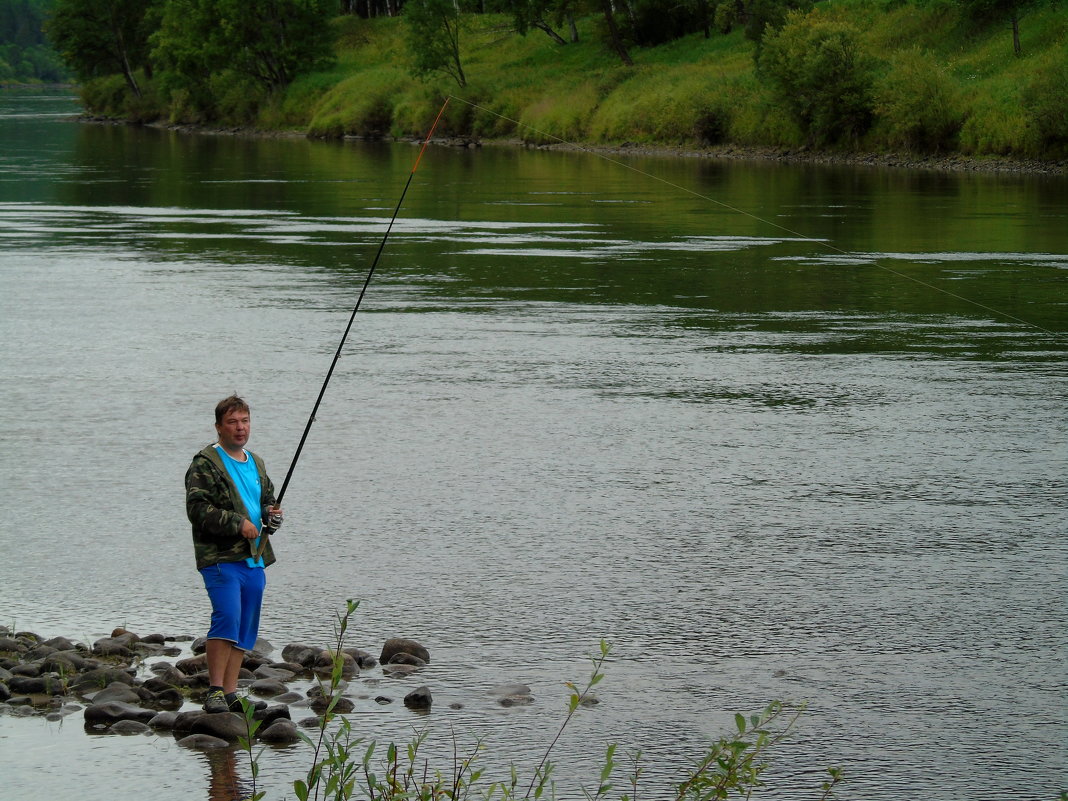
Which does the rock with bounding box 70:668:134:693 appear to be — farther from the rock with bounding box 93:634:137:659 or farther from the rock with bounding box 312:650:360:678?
the rock with bounding box 312:650:360:678

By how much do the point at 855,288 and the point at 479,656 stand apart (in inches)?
524

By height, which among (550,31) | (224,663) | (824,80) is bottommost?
(224,663)

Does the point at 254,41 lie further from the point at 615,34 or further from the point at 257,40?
the point at 615,34

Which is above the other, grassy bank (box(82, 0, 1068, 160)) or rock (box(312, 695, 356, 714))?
grassy bank (box(82, 0, 1068, 160))

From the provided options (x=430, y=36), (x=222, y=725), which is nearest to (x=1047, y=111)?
(x=430, y=36)

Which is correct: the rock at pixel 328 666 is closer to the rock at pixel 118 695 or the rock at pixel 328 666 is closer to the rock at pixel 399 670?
the rock at pixel 399 670

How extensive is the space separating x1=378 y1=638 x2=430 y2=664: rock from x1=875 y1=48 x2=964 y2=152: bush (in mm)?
40734

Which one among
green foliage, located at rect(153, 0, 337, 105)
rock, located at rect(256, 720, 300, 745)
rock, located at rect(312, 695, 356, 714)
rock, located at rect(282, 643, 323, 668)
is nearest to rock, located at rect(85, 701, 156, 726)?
rock, located at rect(256, 720, 300, 745)

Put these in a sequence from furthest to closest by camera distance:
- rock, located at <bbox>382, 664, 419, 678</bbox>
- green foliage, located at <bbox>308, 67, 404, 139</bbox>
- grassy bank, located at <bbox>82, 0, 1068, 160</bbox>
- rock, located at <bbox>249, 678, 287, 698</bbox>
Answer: green foliage, located at <bbox>308, 67, 404, 139</bbox> → grassy bank, located at <bbox>82, 0, 1068, 160</bbox> → rock, located at <bbox>382, 664, 419, 678</bbox> → rock, located at <bbox>249, 678, 287, 698</bbox>

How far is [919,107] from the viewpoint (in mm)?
45250

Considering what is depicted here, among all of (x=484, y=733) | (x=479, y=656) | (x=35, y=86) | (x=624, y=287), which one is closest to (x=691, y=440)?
(x=479, y=656)

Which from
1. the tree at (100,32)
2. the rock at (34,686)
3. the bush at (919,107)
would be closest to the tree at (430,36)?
the bush at (919,107)

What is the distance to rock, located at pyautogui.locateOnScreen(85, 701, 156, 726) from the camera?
248 inches

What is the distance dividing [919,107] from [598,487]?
1486 inches
